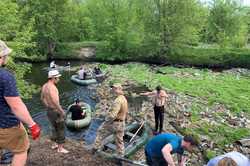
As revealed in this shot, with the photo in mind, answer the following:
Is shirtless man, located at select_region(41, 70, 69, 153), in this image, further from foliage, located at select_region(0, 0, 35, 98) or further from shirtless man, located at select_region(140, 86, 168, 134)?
foliage, located at select_region(0, 0, 35, 98)

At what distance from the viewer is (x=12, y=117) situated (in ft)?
19.2

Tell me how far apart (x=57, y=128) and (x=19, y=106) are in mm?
5598

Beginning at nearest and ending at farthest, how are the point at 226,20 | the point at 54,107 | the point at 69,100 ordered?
the point at 54,107
the point at 69,100
the point at 226,20

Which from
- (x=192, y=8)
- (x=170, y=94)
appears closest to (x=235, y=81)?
(x=170, y=94)

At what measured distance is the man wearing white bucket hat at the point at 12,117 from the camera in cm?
545

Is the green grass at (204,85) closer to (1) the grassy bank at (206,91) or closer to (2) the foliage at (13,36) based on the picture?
(1) the grassy bank at (206,91)

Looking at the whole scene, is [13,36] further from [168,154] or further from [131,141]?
[168,154]

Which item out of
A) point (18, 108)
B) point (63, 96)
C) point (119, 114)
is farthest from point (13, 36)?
point (18, 108)

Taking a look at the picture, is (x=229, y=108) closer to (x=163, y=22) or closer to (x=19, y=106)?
(x=19, y=106)

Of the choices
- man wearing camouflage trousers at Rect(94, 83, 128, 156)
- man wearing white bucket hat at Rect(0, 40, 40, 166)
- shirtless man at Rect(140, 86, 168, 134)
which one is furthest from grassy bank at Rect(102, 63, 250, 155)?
man wearing white bucket hat at Rect(0, 40, 40, 166)

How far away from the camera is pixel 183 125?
16391 millimetres

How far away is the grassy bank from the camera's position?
15461 mm

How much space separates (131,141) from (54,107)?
3.93 m

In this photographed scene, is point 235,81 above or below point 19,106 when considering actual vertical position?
below
